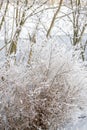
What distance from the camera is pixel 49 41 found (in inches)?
211

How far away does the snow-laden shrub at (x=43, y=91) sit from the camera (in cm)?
487

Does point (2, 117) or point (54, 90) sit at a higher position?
point (54, 90)

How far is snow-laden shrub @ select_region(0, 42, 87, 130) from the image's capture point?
4.87 m

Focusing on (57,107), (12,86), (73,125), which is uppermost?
(12,86)

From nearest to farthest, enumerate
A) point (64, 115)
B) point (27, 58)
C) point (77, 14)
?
point (64, 115)
point (27, 58)
point (77, 14)

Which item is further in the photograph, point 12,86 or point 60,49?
point 60,49

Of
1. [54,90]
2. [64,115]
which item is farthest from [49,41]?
[64,115]

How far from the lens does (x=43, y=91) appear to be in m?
5.04

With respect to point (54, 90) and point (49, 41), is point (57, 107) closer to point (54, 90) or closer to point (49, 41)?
point (54, 90)

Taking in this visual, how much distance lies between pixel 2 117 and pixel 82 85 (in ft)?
4.07

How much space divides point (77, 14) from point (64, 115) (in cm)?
338

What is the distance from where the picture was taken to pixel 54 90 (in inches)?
200

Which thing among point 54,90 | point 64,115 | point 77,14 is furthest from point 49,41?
point 77,14

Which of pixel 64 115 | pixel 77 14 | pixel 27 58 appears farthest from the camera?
pixel 77 14
